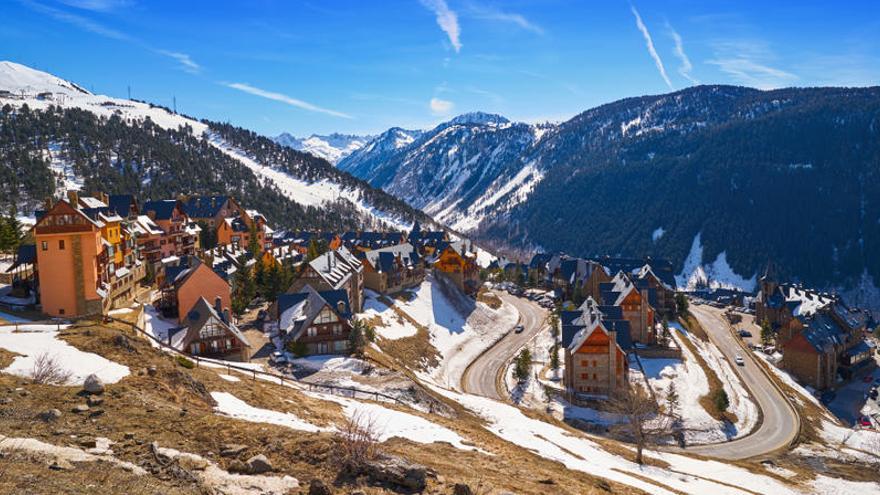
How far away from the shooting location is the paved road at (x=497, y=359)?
248 feet

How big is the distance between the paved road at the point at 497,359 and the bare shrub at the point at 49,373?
49190 millimetres

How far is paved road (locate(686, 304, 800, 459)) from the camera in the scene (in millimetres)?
63312

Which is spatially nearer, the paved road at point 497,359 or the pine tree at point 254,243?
the paved road at point 497,359

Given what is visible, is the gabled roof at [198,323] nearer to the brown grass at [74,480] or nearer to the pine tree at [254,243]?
the brown grass at [74,480]

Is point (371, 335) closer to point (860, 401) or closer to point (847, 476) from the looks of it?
point (847, 476)

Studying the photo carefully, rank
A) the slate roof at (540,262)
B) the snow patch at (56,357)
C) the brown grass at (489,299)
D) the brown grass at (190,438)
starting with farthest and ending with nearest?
the slate roof at (540,262), the brown grass at (489,299), the snow patch at (56,357), the brown grass at (190,438)

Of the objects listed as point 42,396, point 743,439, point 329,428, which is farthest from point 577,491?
point 743,439

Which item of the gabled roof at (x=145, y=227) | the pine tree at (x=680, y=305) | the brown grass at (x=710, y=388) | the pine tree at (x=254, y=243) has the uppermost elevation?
the gabled roof at (x=145, y=227)

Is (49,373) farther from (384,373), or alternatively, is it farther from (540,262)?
(540,262)

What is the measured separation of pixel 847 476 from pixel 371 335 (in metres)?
52.4

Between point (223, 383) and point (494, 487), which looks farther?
point (223, 383)

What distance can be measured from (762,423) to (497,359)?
35.4 meters

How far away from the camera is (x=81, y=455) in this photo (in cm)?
2119

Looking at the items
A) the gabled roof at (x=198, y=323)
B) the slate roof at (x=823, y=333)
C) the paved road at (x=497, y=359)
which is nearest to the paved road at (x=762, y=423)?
the slate roof at (x=823, y=333)
